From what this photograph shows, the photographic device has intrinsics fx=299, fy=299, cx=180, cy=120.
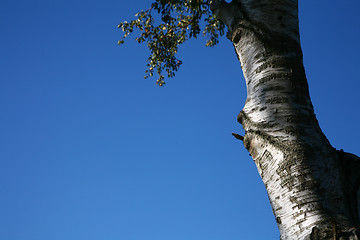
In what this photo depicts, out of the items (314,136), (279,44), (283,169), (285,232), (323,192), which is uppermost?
(279,44)

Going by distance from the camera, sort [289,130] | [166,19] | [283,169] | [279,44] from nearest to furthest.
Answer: [283,169] → [289,130] → [279,44] → [166,19]

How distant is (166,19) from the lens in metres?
7.45

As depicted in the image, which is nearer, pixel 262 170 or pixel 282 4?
pixel 262 170

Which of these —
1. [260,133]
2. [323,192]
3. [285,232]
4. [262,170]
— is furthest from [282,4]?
[285,232]

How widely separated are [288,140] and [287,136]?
33 millimetres

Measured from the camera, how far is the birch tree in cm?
167

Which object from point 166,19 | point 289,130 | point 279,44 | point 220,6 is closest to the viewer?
point 289,130

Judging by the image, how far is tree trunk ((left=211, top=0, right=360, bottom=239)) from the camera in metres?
1.66

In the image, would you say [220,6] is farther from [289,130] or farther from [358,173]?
[358,173]

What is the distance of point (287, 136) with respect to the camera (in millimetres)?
1937

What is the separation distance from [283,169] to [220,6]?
6.34 ft

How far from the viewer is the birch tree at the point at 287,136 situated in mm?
1668

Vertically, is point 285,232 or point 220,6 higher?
point 220,6

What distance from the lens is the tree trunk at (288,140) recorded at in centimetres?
166
